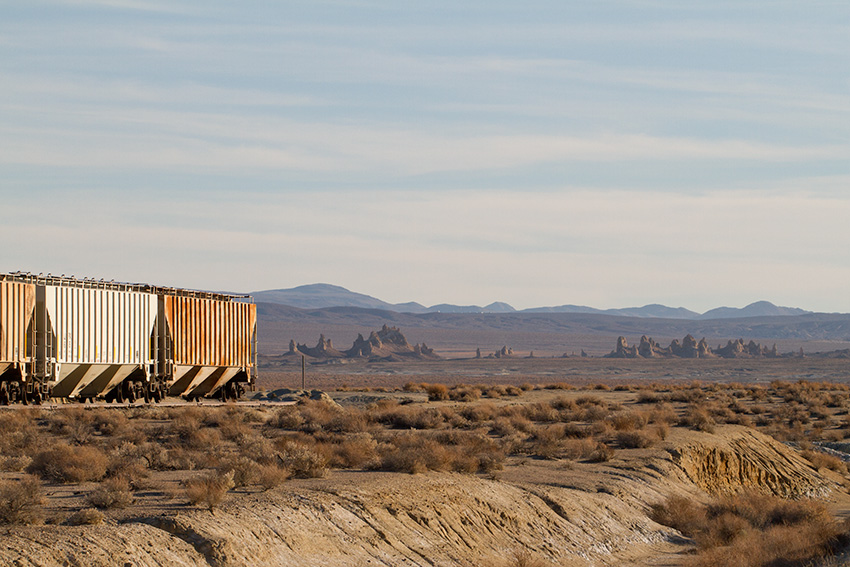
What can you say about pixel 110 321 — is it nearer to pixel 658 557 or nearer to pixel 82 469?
pixel 82 469

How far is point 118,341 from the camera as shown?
1558 inches

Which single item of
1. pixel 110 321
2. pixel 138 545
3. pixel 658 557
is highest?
pixel 110 321

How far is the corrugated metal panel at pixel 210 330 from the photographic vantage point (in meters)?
43.1

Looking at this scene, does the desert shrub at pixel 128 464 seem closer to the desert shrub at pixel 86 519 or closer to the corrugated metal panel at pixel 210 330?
the desert shrub at pixel 86 519

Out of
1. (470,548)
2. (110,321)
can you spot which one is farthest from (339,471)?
(110,321)

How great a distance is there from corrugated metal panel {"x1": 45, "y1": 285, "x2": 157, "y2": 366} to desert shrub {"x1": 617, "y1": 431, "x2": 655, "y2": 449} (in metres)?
19.2

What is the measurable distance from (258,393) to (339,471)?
125ft

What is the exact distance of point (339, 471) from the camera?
21062 millimetres

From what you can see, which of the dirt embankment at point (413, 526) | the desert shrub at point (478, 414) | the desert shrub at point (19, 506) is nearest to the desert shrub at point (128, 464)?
the dirt embankment at point (413, 526)

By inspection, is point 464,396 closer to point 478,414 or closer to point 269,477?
point 478,414

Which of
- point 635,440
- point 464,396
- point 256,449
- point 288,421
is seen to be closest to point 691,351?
point 464,396

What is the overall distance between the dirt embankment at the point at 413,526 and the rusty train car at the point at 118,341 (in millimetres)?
18421

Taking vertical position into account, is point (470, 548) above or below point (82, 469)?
below

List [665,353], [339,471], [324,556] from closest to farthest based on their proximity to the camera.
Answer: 1. [324,556]
2. [339,471]
3. [665,353]
